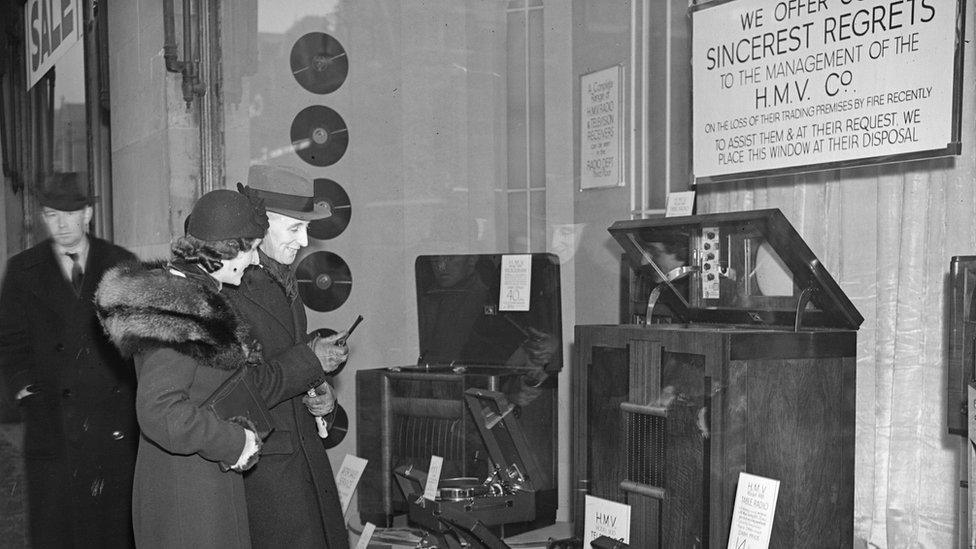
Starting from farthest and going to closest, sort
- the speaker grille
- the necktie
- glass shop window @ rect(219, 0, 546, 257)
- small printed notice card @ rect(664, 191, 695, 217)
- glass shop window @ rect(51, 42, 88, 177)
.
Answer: glass shop window @ rect(219, 0, 546, 257) → small printed notice card @ rect(664, 191, 695, 217) → glass shop window @ rect(51, 42, 88, 177) → the necktie → the speaker grille

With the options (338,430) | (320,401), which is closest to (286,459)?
(320,401)

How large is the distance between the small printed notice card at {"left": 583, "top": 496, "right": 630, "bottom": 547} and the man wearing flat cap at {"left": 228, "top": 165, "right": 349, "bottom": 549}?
2.49 feet

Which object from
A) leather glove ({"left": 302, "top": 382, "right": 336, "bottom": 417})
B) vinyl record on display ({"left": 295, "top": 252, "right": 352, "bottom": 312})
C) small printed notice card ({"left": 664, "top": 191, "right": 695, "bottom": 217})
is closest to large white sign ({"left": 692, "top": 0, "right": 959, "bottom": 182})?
small printed notice card ({"left": 664, "top": 191, "right": 695, "bottom": 217})

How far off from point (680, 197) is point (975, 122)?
1221mm

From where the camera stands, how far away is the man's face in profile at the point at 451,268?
13.1ft

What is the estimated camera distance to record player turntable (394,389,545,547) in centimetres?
332

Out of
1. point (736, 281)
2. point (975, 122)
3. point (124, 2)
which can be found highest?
point (124, 2)

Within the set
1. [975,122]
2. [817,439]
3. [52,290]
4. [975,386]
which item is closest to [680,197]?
[975,122]

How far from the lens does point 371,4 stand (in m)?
4.62

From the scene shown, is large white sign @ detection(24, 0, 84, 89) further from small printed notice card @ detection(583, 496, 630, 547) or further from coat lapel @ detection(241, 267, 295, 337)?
small printed notice card @ detection(583, 496, 630, 547)

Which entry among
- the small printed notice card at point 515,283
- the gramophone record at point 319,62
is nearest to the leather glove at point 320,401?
the small printed notice card at point 515,283

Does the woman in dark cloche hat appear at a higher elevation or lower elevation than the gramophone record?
lower

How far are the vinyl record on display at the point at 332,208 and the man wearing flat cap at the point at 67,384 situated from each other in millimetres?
1137

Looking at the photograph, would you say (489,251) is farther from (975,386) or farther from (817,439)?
(975,386)
